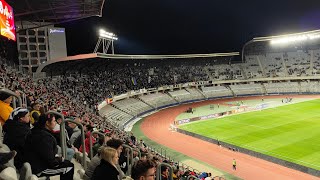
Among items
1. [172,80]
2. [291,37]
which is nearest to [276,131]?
[172,80]

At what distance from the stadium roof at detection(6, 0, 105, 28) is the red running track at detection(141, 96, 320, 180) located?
16729mm

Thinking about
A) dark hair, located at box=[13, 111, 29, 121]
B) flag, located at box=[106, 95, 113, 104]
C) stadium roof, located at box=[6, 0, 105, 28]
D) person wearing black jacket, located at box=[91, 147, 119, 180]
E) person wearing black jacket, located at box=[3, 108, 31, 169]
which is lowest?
flag, located at box=[106, 95, 113, 104]

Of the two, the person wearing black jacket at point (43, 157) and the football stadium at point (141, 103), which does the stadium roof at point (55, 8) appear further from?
the person wearing black jacket at point (43, 157)

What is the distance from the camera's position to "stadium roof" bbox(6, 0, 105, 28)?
28.0m

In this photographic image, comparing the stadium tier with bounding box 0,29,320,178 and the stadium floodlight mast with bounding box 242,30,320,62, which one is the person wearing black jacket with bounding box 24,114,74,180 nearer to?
the stadium tier with bounding box 0,29,320,178

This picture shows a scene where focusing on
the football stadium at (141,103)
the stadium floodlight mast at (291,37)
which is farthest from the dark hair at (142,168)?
the stadium floodlight mast at (291,37)

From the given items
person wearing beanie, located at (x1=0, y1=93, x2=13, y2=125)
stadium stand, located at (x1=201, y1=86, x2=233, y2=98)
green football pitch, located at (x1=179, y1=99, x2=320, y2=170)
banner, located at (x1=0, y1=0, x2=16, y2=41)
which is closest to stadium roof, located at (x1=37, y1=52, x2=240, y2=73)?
stadium stand, located at (x1=201, y1=86, x2=233, y2=98)

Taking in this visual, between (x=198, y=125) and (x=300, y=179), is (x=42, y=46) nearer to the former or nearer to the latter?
(x=198, y=125)

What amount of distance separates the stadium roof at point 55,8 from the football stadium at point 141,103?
11cm

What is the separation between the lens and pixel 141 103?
5566cm

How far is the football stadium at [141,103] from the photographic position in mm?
5781

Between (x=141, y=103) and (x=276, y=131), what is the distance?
26.8m

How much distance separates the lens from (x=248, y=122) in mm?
41562

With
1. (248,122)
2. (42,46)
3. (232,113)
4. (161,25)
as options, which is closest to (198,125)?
(248,122)
